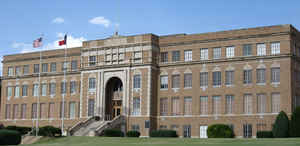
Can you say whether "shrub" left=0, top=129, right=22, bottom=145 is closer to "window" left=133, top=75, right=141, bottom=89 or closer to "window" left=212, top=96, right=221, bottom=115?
"window" left=133, top=75, right=141, bottom=89

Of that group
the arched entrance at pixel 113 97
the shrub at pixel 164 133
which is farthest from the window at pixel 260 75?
the arched entrance at pixel 113 97

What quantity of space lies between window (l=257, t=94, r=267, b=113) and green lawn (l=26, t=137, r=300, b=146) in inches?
566

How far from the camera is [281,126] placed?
54000mm

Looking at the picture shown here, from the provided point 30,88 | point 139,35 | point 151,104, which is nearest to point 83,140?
point 151,104

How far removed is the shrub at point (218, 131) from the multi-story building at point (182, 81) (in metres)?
2.57

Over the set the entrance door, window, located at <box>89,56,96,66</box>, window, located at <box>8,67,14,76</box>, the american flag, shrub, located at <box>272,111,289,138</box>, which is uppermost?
the american flag

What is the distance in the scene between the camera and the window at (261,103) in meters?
57.8

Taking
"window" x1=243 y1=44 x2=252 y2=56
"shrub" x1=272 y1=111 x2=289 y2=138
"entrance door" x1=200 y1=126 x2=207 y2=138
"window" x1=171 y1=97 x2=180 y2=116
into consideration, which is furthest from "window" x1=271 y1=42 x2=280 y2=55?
"window" x1=171 y1=97 x2=180 y2=116

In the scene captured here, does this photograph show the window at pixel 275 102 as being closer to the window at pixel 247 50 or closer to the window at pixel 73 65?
the window at pixel 247 50

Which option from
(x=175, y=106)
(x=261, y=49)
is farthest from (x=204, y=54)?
(x=175, y=106)

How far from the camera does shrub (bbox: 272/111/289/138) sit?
5384 centimetres

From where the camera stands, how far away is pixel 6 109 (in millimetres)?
77688

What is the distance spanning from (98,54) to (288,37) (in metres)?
23.3

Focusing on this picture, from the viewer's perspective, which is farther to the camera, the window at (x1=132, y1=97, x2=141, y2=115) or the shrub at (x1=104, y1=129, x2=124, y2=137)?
the window at (x1=132, y1=97, x2=141, y2=115)
